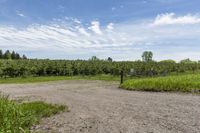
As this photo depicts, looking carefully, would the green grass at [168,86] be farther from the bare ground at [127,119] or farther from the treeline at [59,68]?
the treeline at [59,68]

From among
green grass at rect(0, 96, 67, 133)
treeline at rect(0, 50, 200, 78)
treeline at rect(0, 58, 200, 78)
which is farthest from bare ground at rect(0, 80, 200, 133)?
treeline at rect(0, 58, 200, 78)

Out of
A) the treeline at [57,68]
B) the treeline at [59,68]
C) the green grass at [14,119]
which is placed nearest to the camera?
the green grass at [14,119]

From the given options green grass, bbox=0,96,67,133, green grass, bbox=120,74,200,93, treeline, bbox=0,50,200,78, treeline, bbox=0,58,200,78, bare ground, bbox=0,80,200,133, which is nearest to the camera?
green grass, bbox=0,96,67,133

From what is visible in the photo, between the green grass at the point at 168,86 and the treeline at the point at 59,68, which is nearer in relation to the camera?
the green grass at the point at 168,86

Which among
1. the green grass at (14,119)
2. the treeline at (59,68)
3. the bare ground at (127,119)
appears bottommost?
the bare ground at (127,119)

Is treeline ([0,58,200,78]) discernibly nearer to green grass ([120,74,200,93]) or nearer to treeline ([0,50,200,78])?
treeline ([0,50,200,78])

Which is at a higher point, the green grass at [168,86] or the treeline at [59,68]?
the treeline at [59,68]

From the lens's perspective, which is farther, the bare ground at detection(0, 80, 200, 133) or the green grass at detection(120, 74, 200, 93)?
the green grass at detection(120, 74, 200, 93)

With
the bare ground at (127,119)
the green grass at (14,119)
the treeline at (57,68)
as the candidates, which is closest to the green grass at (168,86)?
the bare ground at (127,119)

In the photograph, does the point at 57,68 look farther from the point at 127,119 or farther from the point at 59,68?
the point at 127,119

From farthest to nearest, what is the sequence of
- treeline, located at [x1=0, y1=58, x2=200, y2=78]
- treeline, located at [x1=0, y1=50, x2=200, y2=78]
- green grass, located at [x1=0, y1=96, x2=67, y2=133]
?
treeline, located at [x1=0, y1=58, x2=200, y2=78] < treeline, located at [x1=0, y1=50, x2=200, y2=78] < green grass, located at [x1=0, y1=96, x2=67, y2=133]

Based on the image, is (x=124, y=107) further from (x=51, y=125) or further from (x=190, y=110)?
(x=51, y=125)

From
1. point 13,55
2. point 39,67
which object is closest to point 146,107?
point 39,67

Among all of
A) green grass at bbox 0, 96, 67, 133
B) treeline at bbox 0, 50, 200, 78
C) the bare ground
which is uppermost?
treeline at bbox 0, 50, 200, 78
